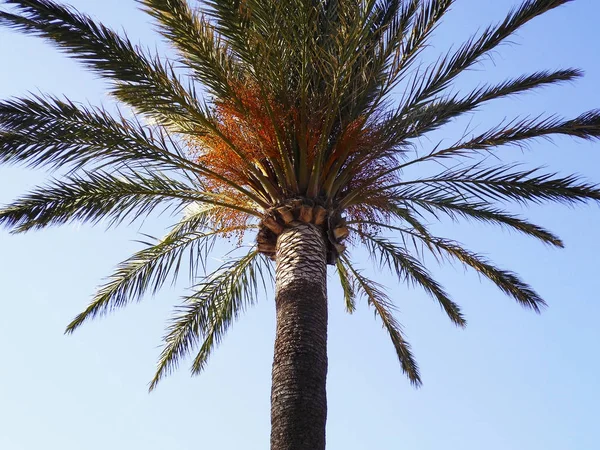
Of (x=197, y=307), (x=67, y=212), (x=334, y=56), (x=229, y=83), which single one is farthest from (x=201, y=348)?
(x=334, y=56)

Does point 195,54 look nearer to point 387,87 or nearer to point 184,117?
point 184,117

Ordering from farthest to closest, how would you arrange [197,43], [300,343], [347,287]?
[347,287]
[197,43]
[300,343]

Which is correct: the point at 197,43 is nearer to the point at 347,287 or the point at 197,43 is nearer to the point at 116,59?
the point at 116,59

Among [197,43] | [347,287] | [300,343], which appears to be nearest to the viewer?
[300,343]

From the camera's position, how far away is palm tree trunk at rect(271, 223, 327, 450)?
22.7ft

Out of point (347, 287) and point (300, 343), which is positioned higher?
point (347, 287)

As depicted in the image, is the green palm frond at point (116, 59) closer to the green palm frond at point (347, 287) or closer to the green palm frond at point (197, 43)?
the green palm frond at point (197, 43)

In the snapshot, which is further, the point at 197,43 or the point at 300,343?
the point at 197,43

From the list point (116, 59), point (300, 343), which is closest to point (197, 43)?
point (116, 59)

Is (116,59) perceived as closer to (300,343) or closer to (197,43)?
(197,43)

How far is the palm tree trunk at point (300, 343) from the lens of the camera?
6906 mm

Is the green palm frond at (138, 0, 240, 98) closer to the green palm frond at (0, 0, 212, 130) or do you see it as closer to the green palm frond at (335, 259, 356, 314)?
the green palm frond at (0, 0, 212, 130)

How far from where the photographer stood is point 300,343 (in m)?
7.46

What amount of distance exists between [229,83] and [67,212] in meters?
2.37
